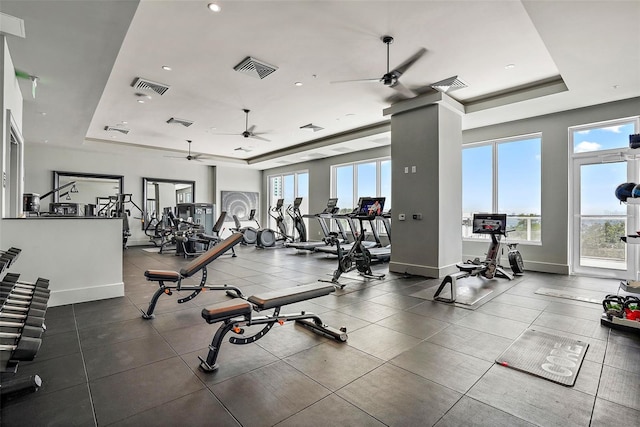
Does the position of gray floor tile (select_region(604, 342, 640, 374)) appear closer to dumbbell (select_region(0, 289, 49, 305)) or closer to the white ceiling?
the white ceiling

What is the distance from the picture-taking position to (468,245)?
7.21 meters

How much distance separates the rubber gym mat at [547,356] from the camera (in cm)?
221

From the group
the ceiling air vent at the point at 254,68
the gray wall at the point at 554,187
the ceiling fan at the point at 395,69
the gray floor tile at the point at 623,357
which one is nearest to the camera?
the gray floor tile at the point at 623,357

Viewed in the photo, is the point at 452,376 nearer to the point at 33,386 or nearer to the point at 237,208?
the point at 33,386

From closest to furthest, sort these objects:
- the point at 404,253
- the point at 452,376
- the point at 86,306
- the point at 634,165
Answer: the point at 452,376, the point at 86,306, the point at 634,165, the point at 404,253

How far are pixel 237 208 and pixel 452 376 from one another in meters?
12.2

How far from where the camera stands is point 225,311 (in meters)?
2.16

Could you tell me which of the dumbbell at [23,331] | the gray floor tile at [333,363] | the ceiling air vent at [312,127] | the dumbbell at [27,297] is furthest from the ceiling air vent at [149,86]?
the gray floor tile at [333,363]

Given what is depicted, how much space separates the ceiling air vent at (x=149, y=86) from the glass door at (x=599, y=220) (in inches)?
304

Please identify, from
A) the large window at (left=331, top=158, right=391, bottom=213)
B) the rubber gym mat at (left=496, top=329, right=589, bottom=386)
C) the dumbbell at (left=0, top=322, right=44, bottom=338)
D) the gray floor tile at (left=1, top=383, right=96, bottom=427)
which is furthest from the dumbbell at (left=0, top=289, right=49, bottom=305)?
the large window at (left=331, top=158, right=391, bottom=213)

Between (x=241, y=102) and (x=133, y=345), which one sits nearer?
(x=133, y=345)

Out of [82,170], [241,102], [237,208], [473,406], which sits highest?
[241,102]

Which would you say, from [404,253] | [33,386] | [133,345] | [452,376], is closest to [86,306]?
[133,345]

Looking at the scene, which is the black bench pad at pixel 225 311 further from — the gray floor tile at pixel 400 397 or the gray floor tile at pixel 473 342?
the gray floor tile at pixel 473 342
